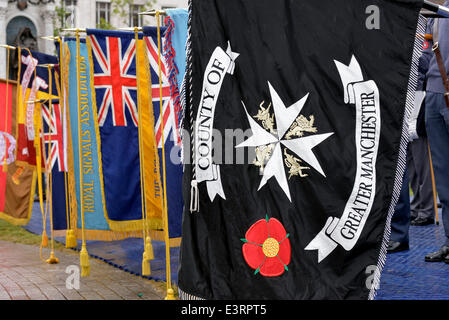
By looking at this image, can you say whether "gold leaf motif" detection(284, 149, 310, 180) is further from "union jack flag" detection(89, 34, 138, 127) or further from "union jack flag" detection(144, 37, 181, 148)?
"union jack flag" detection(89, 34, 138, 127)

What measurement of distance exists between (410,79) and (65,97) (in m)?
4.14

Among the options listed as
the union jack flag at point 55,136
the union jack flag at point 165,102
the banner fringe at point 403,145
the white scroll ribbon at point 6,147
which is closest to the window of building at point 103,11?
the white scroll ribbon at point 6,147

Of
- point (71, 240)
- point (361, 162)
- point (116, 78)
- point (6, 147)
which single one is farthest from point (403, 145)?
point (6, 147)

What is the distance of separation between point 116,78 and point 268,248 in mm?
3395

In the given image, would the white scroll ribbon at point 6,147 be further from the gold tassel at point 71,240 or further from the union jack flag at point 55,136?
the gold tassel at point 71,240

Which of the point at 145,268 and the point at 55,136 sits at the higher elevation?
the point at 55,136

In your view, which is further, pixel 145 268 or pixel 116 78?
pixel 116 78

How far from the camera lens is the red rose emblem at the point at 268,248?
9.26ft

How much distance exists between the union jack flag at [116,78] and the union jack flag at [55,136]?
144 centimetres

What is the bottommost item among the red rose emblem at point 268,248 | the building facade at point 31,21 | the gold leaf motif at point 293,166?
the red rose emblem at point 268,248

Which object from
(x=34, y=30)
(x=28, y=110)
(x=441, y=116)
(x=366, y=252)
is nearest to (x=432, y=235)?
(x=441, y=116)

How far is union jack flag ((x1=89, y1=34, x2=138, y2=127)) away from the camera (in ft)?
18.6

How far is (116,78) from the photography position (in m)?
5.75

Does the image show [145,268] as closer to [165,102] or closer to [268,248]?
[165,102]
